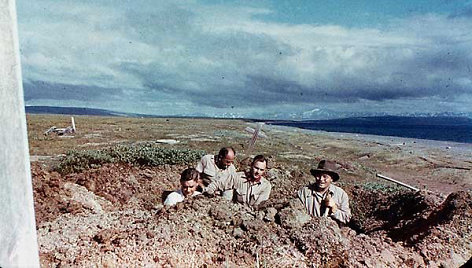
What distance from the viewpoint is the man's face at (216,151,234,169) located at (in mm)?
6057

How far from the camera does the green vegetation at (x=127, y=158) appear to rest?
1009 cm

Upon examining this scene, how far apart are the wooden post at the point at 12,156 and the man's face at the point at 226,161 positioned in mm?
4097

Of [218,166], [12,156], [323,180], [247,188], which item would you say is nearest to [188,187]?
[247,188]

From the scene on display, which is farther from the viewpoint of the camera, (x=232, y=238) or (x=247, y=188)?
(x=247, y=188)

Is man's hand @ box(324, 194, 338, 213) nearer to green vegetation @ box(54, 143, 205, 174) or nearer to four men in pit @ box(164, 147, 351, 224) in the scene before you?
four men in pit @ box(164, 147, 351, 224)

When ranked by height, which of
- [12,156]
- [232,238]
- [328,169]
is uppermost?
[12,156]

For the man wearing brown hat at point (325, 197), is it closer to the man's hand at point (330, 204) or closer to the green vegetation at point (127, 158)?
the man's hand at point (330, 204)

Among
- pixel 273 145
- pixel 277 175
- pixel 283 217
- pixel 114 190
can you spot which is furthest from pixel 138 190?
pixel 273 145

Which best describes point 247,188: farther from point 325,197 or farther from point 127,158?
point 127,158

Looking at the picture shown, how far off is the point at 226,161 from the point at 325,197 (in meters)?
1.57

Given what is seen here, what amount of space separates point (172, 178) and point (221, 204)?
4854mm

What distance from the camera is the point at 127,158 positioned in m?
10.5

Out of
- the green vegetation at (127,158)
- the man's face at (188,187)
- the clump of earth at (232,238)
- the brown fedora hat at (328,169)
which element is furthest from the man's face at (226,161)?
the green vegetation at (127,158)

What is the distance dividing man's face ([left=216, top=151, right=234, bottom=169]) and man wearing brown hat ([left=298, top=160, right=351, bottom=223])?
127cm
